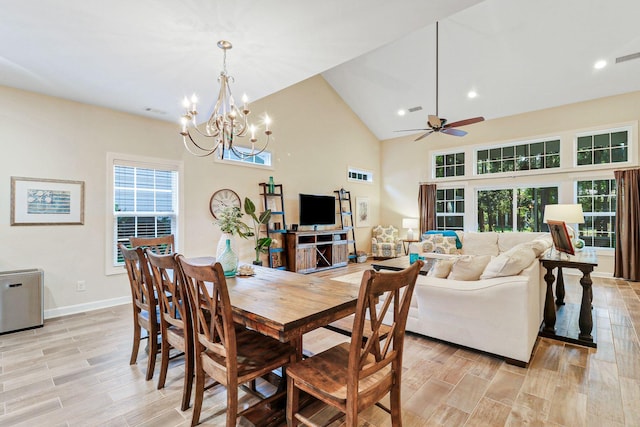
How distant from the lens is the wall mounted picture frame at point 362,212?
830 cm

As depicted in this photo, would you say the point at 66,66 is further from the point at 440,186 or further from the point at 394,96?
the point at 440,186

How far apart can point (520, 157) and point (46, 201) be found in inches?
337

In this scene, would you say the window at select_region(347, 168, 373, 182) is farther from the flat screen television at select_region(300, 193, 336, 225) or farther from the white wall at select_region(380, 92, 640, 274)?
the flat screen television at select_region(300, 193, 336, 225)

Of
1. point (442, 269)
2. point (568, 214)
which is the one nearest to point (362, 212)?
point (568, 214)

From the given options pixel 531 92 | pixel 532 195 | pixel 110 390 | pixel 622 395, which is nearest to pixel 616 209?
pixel 532 195

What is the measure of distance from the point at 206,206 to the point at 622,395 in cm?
527

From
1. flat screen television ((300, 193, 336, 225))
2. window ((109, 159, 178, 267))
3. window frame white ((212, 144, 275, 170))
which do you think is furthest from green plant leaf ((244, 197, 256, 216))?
flat screen television ((300, 193, 336, 225))

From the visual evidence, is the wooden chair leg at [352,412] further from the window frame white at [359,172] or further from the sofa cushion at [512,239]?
the window frame white at [359,172]

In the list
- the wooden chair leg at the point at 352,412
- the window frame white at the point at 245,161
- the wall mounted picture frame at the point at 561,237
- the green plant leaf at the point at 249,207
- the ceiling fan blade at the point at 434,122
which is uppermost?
the ceiling fan blade at the point at 434,122

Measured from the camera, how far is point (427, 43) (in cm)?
571

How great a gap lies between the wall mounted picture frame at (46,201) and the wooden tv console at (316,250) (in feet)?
11.3

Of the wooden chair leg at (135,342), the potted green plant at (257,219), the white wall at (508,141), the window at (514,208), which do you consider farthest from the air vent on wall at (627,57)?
the wooden chair leg at (135,342)

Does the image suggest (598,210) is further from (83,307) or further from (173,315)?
(83,307)

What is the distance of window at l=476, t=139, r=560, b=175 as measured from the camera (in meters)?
6.45
